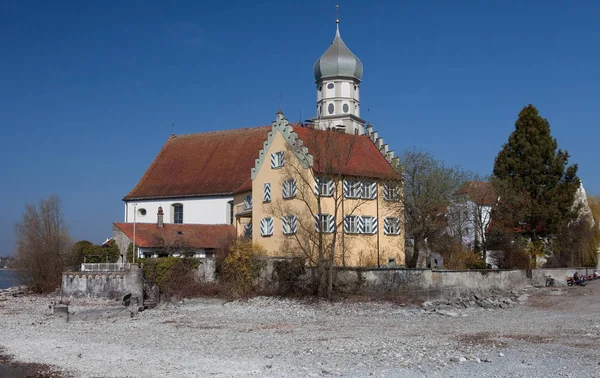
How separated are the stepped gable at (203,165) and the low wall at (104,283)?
14.1 m

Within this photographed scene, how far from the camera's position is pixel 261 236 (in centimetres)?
4888

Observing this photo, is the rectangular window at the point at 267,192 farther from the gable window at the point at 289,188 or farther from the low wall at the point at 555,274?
the low wall at the point at 555,274

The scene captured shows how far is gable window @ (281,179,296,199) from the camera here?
45.6m

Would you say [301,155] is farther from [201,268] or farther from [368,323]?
[368,323]

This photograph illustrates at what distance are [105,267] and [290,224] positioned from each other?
12.8 meters

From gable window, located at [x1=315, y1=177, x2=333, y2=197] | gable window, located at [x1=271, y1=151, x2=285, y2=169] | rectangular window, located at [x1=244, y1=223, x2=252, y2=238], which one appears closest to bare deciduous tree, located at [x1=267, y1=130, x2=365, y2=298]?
gable window, located at [x1=315, y1=177, x2=333, y2=197]

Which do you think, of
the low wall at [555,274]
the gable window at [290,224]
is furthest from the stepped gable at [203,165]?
the low wall at [555,274]

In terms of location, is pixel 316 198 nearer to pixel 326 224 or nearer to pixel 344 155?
pixel 326 224

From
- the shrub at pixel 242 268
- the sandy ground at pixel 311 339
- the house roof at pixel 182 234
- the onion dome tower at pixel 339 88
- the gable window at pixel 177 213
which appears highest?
the onion dome tower at pixel 339 88

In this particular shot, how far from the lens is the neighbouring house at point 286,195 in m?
44.5

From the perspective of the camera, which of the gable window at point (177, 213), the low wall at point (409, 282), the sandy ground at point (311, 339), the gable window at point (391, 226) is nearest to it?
the sandy ground at point (311, 339)

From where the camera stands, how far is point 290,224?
45.8m

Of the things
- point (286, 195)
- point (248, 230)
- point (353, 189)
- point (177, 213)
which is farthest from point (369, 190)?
point (177, 213)

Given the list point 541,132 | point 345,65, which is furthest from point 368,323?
point 345,65
